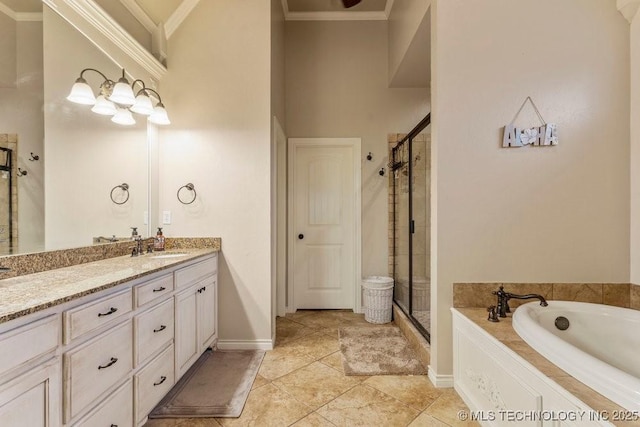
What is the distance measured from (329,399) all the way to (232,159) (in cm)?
193

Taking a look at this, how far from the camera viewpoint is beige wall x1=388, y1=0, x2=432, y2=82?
2287 millimetres

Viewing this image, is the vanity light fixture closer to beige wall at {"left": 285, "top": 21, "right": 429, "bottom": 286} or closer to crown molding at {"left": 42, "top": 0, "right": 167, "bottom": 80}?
crown molding at {"left": 42, "top": 0, "right": 167, "bottom": 80}

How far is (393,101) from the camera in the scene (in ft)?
11.2

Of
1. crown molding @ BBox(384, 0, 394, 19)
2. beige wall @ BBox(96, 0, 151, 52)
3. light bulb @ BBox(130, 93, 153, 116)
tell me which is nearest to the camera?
beige wall @ BBox(96, 0, 151, 52)

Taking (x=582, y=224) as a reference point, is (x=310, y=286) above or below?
below

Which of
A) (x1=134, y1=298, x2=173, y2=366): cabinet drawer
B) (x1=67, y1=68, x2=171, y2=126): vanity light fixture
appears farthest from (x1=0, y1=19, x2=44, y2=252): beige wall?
(x1=134, y1=298, x2=173, y2=366): cabinet drawer

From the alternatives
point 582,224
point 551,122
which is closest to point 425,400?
point 582,224

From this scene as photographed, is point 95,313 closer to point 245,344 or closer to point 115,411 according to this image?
point 115,411

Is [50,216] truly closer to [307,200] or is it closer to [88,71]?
[88,71]

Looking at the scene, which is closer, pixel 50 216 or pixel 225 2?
pixel 50 216

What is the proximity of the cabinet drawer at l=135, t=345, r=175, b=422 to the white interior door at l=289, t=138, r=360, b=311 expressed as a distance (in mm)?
1835

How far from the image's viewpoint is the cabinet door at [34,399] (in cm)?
85

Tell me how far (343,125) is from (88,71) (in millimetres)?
2367

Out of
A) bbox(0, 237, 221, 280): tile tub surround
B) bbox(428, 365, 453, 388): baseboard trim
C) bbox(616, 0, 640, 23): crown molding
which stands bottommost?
bbox(428, 365, 453, 388): baseboard trim
